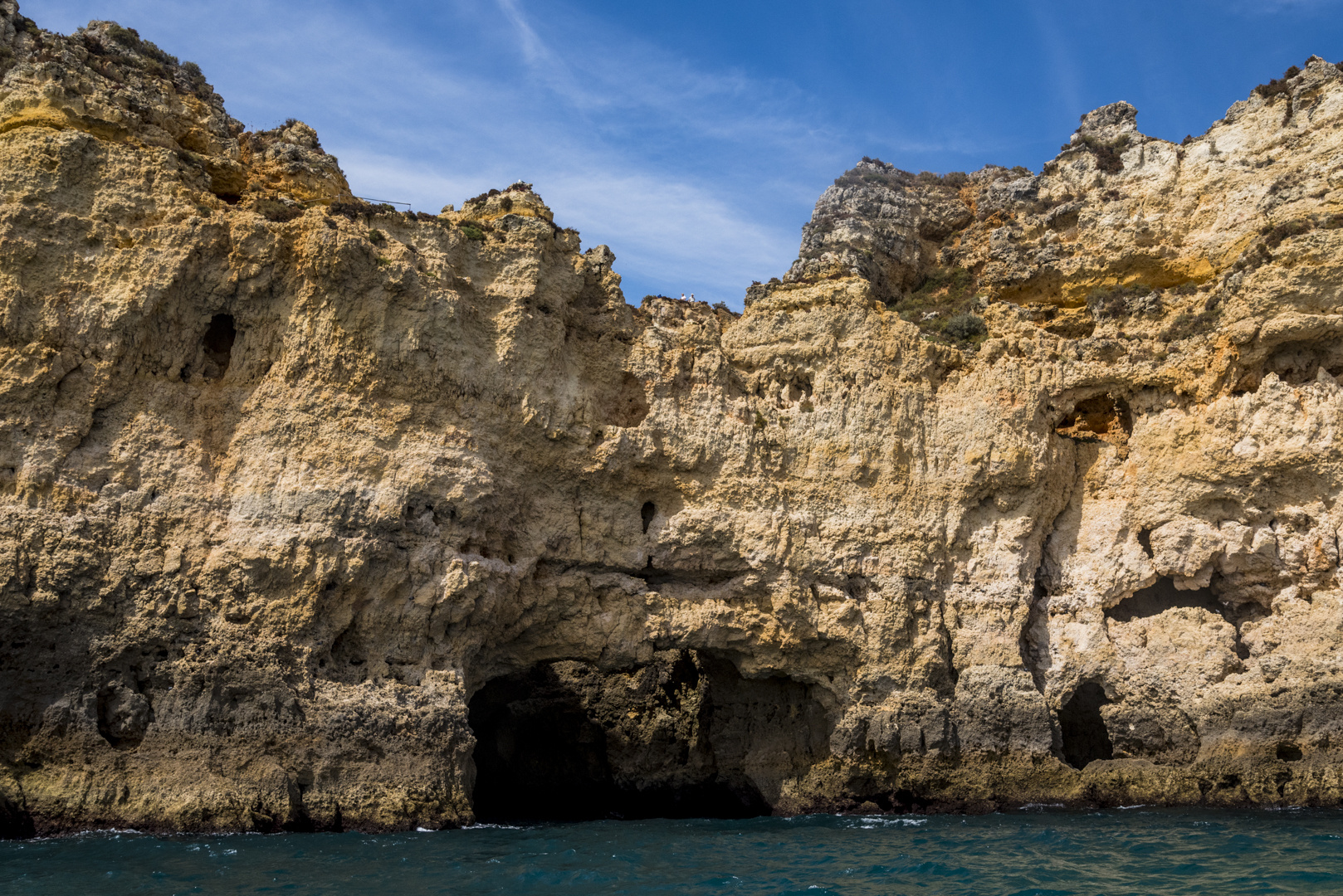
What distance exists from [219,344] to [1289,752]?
72.0 ft

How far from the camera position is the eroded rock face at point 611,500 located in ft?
55.4

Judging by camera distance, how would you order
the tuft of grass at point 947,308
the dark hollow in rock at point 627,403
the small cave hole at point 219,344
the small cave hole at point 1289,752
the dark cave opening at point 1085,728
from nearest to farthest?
the small cave hole at point 219,344, the small cave hole at point 1289,752, the dark hollow in rock at point 627,403, the dark cave opening at point 1085,728, the tuft of grass at point 947,308

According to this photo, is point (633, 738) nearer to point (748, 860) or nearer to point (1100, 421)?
point (748, 860)

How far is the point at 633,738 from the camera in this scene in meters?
23.9

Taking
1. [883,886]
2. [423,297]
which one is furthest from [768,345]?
[883,886]

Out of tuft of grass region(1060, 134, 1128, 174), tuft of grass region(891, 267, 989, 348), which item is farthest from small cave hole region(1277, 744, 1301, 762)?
tuft of grass region(1060, 134, 1128, 174)

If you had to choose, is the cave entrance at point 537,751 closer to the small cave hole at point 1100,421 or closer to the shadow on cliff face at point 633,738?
the shadow on cliff face at point 633,738

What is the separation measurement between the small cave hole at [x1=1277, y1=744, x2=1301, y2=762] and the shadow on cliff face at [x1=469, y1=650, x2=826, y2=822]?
9168mm

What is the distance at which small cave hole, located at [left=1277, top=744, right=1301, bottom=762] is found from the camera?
19172 millimetres

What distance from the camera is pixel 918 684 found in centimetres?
2092

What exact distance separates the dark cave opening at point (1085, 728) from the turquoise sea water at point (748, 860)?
11.3ft

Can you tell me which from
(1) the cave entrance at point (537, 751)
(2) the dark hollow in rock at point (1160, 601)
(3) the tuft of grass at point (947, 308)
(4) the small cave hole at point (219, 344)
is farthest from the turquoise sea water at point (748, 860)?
(3) the tuft of grass at point (947, 308)

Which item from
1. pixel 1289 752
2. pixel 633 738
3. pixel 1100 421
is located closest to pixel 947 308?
pixel 1100 421

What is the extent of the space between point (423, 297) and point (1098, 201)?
59.0 ft
